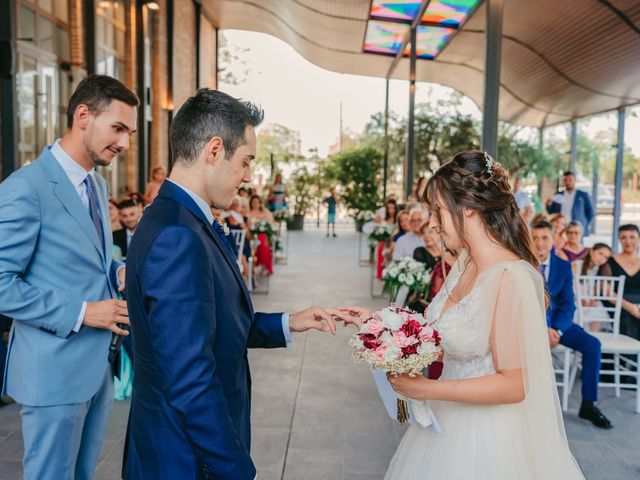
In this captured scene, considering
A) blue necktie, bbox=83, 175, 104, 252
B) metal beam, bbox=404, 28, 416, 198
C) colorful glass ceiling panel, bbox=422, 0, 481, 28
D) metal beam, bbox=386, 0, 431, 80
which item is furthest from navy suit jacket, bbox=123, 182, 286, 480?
metal beam, bbox=404, 28, 416, 198

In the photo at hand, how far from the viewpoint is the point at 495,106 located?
591cm

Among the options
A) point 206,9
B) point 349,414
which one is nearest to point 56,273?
point 349,414

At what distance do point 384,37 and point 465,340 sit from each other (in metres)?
13.7

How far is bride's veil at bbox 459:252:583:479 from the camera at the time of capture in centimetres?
182

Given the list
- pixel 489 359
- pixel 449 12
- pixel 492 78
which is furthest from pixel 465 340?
pixel 449 12

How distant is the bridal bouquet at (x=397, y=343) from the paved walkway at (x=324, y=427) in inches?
72.1

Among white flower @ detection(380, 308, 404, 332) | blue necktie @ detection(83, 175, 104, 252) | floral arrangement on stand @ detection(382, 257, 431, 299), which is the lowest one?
floral arrangement on stand @ detection(382, 257, 431, 299)

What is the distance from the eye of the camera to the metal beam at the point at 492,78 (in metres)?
5.94

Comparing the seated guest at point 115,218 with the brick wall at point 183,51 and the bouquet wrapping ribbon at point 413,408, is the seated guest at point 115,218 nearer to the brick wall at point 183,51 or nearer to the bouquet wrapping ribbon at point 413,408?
the bouquet wrapping ribbon at point 413,408

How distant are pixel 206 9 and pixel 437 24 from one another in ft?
26.5

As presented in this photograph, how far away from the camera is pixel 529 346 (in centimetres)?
182

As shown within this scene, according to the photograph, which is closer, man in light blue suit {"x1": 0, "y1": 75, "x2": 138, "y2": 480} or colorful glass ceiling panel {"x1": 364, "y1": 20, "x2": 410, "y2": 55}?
man in light blue suit {"x1": 0, "y1": 75, "x2": 138, "y2": 480}

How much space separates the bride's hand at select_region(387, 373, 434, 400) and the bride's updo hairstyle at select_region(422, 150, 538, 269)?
0.53 metres

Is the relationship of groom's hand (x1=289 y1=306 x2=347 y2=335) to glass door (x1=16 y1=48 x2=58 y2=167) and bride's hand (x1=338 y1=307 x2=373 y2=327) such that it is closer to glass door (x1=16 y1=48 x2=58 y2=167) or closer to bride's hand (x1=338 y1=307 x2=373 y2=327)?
bride's hand (x1=338 y1=307 x2=373 y2=327)
